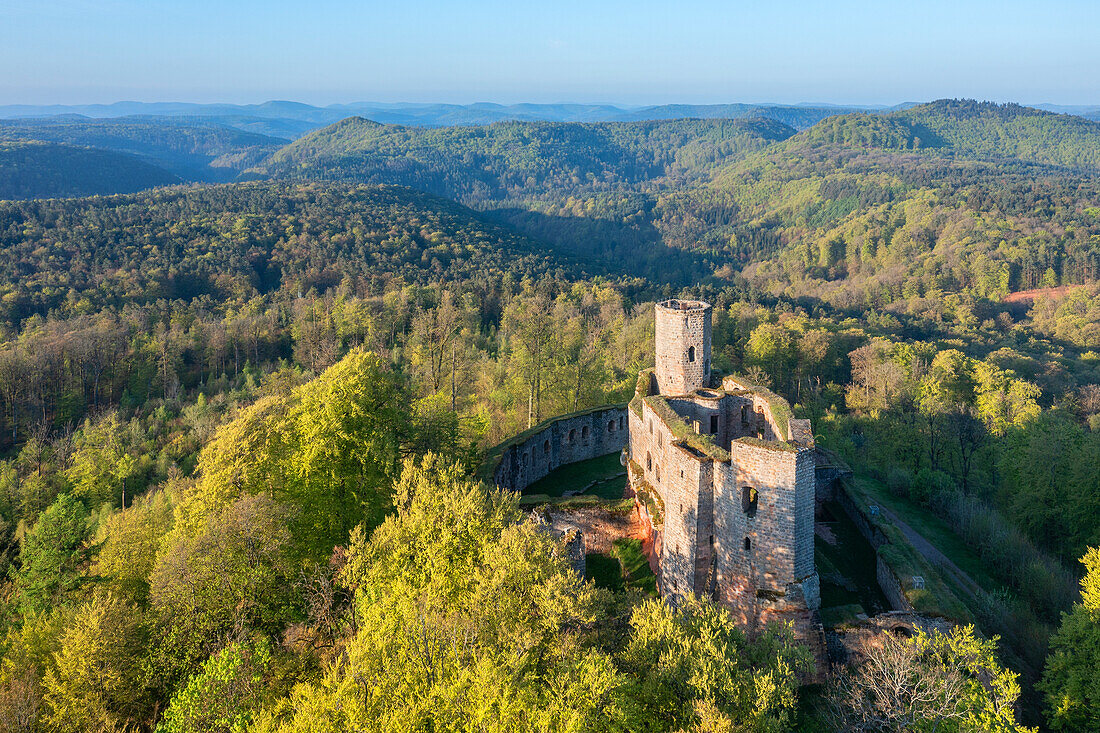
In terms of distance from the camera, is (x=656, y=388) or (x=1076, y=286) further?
(x=1076, y=286)

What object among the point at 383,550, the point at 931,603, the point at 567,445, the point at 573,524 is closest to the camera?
the point at 383,550

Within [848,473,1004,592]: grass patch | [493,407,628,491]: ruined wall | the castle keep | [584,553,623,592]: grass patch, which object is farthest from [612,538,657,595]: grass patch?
[848,473,1004,592]: grass patch

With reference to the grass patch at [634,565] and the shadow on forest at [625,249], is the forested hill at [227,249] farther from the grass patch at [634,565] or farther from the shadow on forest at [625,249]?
the grass patch at [634,565]

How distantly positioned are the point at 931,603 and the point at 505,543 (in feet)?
52.2

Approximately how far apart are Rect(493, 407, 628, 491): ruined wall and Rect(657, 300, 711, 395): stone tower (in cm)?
796

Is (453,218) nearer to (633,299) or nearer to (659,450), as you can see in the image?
(633,299)

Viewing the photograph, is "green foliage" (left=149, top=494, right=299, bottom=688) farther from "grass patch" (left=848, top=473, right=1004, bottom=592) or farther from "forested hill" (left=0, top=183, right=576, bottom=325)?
"forested hill" (left=0, top=183, right=576, bottom=325)

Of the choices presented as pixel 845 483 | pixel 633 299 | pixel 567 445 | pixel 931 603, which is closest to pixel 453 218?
pixel 633 299

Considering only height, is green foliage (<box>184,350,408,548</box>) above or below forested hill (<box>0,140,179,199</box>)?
below

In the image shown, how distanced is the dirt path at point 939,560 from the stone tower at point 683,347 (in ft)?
39.5

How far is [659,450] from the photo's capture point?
86.4 feet

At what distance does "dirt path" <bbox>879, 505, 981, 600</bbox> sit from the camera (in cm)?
2975

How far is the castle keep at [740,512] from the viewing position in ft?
66.6

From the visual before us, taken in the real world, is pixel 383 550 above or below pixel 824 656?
above
